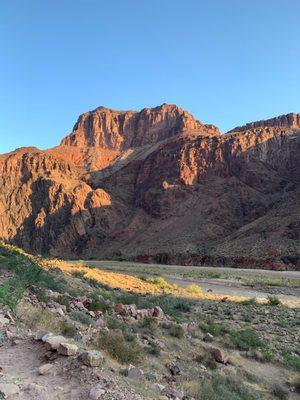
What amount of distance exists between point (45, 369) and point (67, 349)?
0.43 meters

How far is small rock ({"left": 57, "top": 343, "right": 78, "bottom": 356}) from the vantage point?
6.68 m

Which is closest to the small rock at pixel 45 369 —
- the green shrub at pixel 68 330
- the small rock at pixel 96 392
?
the small rock at pixel 96 392

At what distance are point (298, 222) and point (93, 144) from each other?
312 ft

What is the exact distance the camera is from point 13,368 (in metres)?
6.59

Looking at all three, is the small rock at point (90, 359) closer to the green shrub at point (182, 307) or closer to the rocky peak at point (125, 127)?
the green shrub at point (182, 307)

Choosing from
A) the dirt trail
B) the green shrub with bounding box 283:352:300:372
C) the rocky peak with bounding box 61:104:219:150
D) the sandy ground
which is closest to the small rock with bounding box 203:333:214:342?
the green shrub with bounding box 283:352:300:372

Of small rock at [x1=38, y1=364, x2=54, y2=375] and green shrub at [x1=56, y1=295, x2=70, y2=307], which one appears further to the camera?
green shrub at [x1=56, y1=295, x2=70, y2=307]

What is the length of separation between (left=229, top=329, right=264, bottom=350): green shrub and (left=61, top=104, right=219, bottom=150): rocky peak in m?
136

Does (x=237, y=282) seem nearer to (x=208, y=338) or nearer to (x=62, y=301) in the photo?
(x=208, y=338)

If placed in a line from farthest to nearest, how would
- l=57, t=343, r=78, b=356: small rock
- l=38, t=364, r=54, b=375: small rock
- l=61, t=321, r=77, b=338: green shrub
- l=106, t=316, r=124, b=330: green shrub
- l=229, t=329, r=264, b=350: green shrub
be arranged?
l=229, t=329, r=264, b=350: green shrub → l=106, t=316, r=124, b=330: green shrub → l=61, t=321, r=77, b=338: green shrub → l=57, t=343, r=78, b=356: small rock → l=38, t=364, r=54, b=375: small rock

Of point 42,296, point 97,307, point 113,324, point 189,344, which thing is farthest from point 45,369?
point 97,307

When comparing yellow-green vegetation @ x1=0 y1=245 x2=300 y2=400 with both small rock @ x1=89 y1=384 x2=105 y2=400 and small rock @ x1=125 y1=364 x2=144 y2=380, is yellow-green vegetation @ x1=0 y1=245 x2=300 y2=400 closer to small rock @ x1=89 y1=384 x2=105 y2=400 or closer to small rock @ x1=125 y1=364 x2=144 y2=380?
small rock @ x1=125 y1=364 x2=144 y2=380

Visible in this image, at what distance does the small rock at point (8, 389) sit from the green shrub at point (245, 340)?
27.8 ft

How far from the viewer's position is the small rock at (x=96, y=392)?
566 cm
